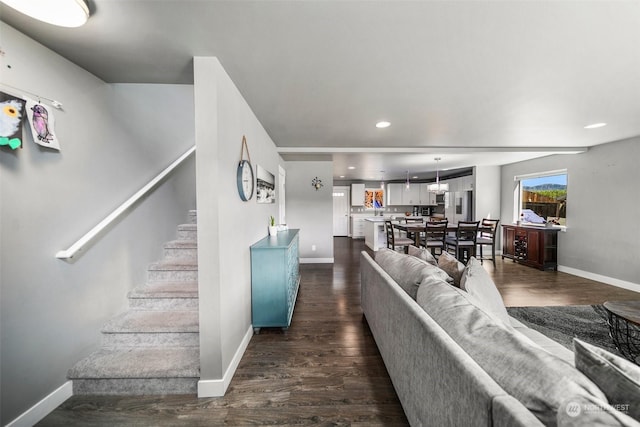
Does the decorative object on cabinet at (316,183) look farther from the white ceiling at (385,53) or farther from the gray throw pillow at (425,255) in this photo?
the gray throw pillow at (425,255)

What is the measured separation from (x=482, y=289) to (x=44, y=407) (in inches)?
114

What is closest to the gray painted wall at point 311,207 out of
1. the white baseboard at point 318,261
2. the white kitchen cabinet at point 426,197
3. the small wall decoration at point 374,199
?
the white baseboard at point 318,261

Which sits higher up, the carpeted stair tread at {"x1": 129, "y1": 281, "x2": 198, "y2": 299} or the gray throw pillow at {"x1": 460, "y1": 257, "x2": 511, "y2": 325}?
the gray throw pillow at {"x1": 460, "y1": 257, "x2": 511, "y2": 325}

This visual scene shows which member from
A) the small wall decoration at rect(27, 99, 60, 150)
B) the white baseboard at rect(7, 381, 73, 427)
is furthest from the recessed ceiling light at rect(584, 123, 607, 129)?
the white baseboard at rect(7, 381, 73, 427)

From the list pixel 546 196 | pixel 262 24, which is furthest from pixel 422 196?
pixel 262 24

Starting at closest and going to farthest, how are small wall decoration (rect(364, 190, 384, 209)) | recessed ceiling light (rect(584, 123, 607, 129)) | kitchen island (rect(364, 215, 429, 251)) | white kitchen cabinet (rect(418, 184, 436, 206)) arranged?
recessed ceiling light (rect(584, 123, 607, 129)), kitchen island (rect(364, 215, 429, 251)), white kitchen cabinet (rect(418, 184, 436, 206)), small wall decoration (rect(364, 190, 384, 209))

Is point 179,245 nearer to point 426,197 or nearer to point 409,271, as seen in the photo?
point 409,271

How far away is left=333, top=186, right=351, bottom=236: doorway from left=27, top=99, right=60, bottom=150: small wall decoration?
7833 millimetres

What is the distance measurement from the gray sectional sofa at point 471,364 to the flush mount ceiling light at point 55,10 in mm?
2250

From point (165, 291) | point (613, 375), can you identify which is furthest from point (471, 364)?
point (165, 291)

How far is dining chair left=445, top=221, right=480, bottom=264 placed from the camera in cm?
447

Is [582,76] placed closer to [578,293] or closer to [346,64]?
[346,64]

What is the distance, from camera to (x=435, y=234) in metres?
4.80

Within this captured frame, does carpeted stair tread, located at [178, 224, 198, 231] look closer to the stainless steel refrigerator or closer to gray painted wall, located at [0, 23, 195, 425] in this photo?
gray painted wall, located at [0, 23, 195, 425]
